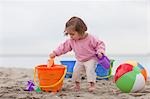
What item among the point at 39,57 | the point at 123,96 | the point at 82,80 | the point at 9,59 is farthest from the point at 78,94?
the point at 9,59

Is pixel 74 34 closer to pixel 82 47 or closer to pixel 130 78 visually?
pixel 82 47

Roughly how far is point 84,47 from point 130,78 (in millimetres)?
610

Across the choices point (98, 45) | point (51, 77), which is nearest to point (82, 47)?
point (98, 45)

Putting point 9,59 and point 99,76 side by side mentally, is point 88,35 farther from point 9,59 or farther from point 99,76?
point 9,59

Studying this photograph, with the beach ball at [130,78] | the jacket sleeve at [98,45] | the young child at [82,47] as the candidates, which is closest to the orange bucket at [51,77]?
the young child at [82,47]

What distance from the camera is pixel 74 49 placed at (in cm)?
413

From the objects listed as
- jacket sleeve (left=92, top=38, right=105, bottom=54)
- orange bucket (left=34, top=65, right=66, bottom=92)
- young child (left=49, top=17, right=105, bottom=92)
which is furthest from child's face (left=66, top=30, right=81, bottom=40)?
orange bucket (left=34, top=65, right=66, bottom=92)

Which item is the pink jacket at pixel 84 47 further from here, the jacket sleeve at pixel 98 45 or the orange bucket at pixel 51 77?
the orange bucket at pixel 51 77

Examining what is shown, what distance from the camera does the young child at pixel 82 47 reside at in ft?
13.0

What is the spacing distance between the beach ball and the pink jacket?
0.36 m

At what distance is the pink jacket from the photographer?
159 inches

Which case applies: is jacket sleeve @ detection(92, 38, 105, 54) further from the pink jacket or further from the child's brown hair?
the child's brown hair

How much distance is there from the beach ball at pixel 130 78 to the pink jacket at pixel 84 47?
0.36 meters

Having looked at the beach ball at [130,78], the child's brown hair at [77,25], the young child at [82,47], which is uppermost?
the child's brown hair at [77,25]
